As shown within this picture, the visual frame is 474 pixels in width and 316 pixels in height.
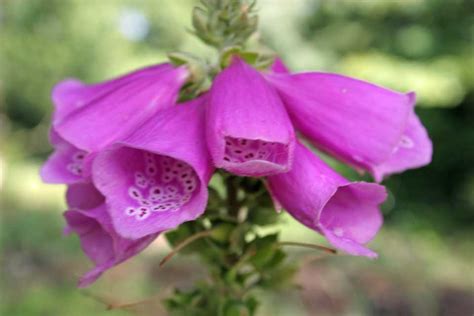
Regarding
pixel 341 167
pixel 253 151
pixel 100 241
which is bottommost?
pixel 341 167

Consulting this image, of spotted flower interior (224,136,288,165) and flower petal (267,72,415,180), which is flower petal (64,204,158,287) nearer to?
spotted flower interior (224,136,288,165)

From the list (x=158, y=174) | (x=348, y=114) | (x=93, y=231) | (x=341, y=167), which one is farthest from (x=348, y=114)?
(x=341, y=167)

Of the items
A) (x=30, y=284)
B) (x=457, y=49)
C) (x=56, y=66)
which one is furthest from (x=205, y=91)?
(x=56, y=66)

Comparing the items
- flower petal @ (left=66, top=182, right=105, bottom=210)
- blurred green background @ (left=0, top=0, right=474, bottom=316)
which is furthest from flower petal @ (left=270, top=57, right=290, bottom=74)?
flower petal @ (left=66, top=182, right=105, bottom=210)

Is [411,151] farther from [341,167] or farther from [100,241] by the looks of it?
[341,167]

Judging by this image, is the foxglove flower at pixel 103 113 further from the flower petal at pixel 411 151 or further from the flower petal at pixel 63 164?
the flower petal at pixel 411 151

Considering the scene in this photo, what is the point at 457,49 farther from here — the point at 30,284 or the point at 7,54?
the point at 7,54
